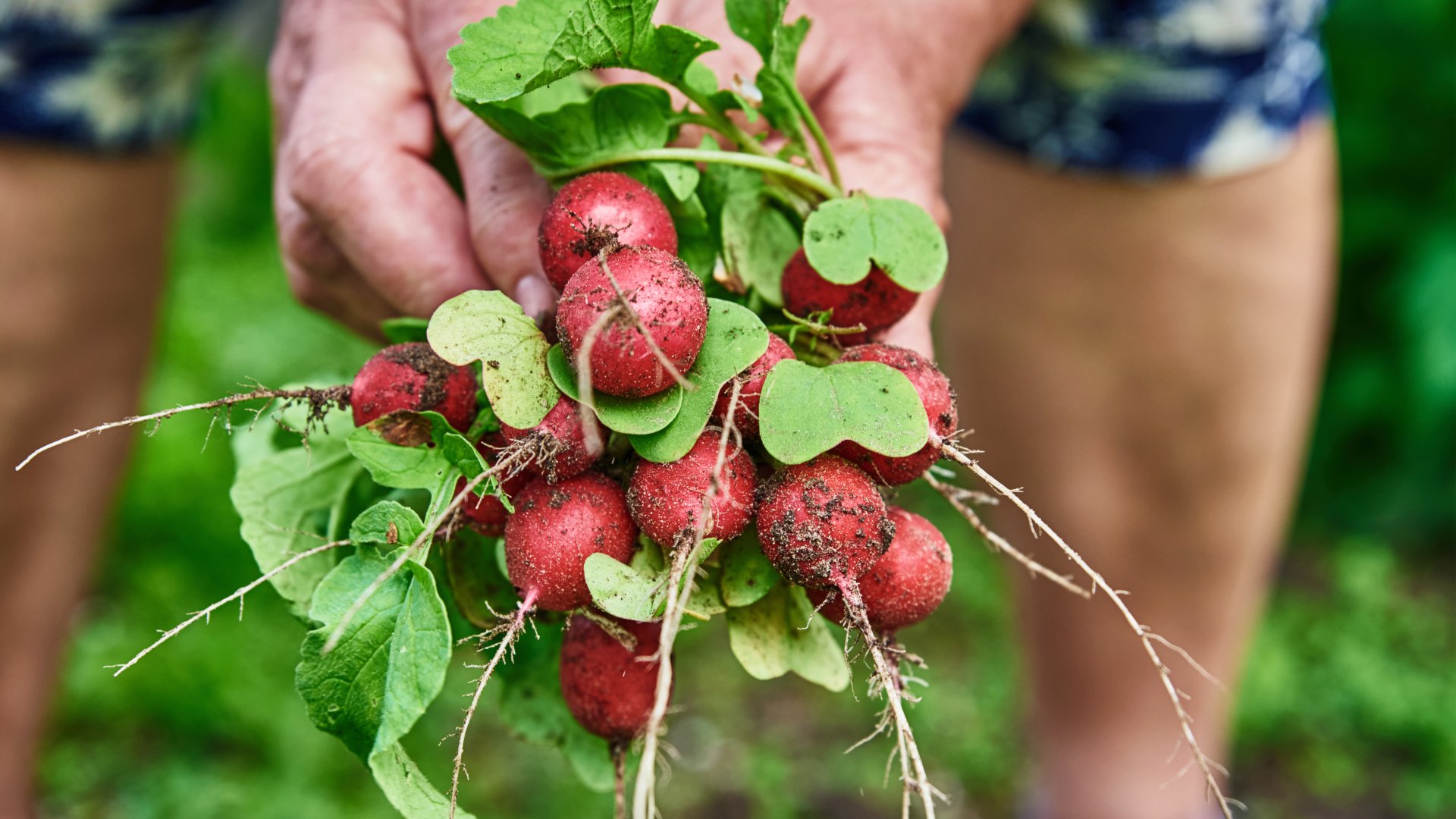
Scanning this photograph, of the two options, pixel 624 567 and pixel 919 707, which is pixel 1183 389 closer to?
pixel 919 707

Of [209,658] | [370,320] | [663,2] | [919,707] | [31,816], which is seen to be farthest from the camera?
[919,707]

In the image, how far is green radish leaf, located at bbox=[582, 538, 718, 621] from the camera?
2.91 feet

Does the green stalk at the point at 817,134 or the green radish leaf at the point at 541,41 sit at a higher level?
the green radish leaf at the point at 541,41

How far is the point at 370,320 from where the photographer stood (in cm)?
137

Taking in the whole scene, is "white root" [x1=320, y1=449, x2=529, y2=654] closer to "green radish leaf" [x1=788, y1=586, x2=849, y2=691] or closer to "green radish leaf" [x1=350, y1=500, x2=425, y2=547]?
"green radish leaf" [x1=350, y1=500, x2=425, y2=547]

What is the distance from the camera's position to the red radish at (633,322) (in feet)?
2.94

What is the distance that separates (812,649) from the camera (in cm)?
105

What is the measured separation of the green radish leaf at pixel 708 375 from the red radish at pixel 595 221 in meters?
0.10

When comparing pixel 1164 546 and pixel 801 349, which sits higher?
pixel 801 349

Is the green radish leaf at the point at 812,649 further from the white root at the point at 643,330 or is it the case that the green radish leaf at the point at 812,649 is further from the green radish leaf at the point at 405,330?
the green radish leaf at the point at 405,330

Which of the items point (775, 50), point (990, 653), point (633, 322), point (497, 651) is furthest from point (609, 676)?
point (990, 653)

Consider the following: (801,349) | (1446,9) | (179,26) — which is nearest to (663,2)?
(801,349)

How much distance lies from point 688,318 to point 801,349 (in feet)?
0.64

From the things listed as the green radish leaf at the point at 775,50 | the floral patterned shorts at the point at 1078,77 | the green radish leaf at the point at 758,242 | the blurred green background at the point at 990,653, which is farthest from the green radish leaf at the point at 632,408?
the blurred green background at the point at 990,653
